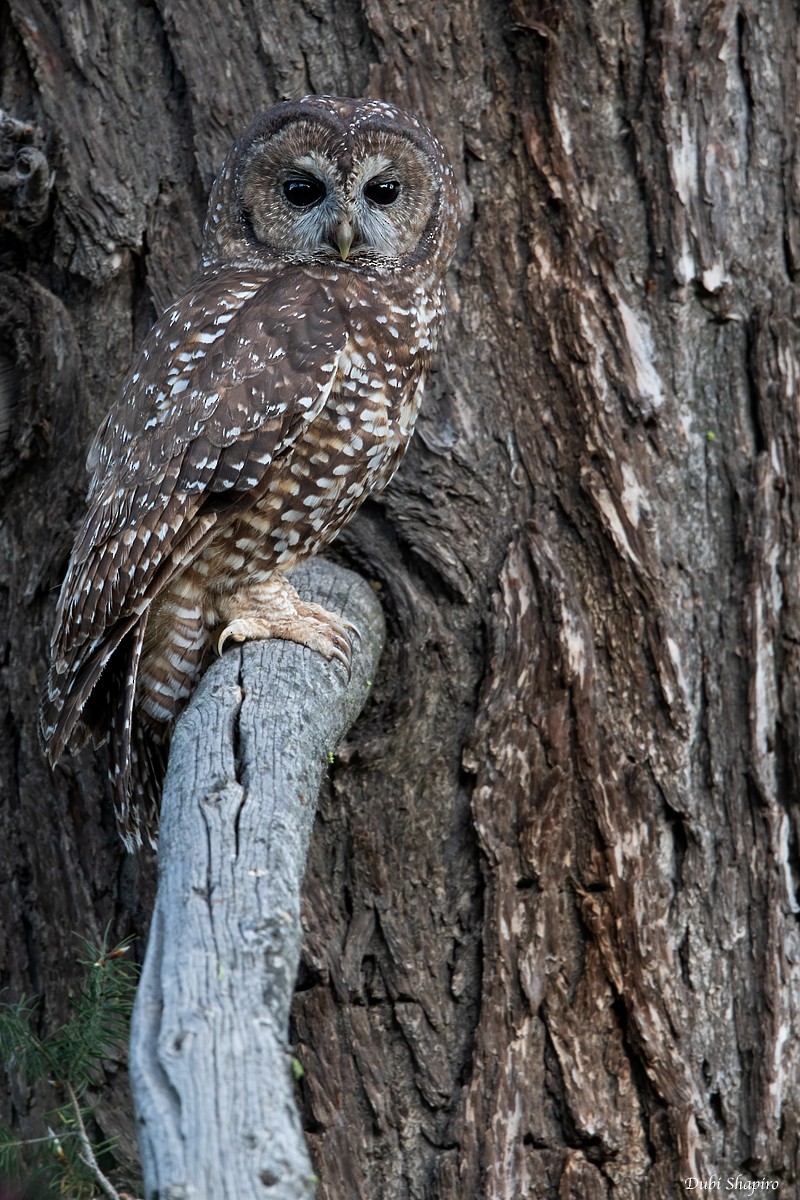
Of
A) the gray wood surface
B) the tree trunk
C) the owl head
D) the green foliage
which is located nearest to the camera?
the gray wood surface

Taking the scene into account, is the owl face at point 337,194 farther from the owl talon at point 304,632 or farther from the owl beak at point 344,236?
the owl talon at point 304,632

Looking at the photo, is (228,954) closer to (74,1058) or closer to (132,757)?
(74,1058)

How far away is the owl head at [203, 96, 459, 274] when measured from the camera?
3119 millimetres

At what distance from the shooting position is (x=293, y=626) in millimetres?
3055

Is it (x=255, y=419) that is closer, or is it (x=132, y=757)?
(x=255, y=419)

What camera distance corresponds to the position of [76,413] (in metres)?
3.58

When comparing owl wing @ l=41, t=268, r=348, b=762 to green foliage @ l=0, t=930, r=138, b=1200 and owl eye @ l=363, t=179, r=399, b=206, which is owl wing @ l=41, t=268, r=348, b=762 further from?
green foliage @ l=0, t=930, r=138, b=1200

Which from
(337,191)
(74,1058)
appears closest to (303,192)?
(337,191)

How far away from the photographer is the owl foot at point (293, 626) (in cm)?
298

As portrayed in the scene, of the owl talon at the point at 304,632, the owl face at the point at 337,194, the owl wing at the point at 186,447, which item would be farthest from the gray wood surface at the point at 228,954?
the owl face at the point at 337,194

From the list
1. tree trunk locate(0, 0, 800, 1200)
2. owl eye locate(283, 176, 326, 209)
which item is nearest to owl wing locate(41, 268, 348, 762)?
owl eye locate(283, 176, 326, 209)

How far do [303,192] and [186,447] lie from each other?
86 centimetres

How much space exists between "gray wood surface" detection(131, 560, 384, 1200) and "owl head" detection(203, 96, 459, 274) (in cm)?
143

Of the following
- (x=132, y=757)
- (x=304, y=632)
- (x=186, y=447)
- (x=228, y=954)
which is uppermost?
(x=186, y=447)
